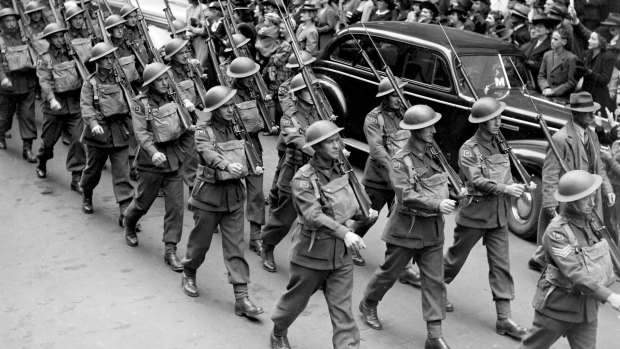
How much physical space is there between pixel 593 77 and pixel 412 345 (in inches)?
221

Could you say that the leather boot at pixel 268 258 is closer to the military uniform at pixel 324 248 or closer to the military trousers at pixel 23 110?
the military uniform at pixel 324 248

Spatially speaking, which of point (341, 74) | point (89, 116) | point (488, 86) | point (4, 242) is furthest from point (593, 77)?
point (4, 242)

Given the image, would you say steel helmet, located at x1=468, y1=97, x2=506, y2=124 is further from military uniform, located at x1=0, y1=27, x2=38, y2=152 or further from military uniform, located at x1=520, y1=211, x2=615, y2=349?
military uniform, located at x1=0, y1=27, x2=38, y2=152

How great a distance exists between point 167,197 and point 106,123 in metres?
1.39

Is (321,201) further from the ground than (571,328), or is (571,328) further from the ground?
(321,201)

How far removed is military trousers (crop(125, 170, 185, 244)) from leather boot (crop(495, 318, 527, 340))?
10.5 feet

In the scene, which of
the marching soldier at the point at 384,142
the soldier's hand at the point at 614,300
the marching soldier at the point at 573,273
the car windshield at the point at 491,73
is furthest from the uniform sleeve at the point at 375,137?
the soldier's hand at the point at 614,300

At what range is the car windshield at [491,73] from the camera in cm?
1008

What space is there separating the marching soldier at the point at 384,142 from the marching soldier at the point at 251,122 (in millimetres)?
1080

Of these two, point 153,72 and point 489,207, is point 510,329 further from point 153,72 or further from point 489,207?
point 153,72

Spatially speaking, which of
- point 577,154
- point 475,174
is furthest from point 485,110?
point 577,154

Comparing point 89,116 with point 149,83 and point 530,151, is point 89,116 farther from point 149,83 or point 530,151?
point 530,151

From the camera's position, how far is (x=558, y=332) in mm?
5910

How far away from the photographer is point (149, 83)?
8422mm
